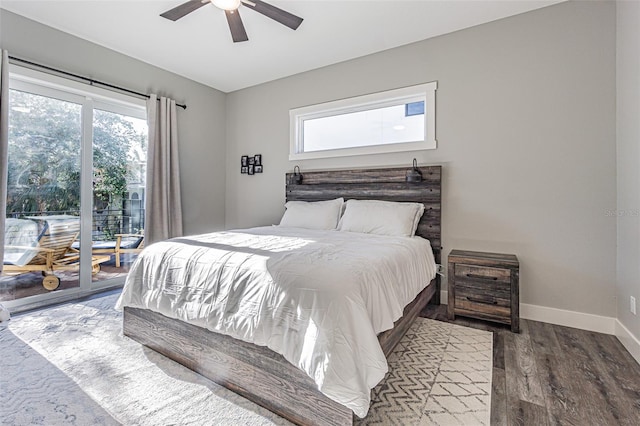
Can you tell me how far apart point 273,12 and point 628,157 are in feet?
9.50

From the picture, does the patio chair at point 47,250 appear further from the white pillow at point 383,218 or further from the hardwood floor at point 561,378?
the hardwood floor at point 561,378

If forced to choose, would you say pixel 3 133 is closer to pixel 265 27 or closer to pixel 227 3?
pixel 227 3

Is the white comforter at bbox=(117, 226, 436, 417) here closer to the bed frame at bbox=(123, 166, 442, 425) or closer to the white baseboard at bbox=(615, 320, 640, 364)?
the bed frame at bbox=(123, 166, 442, 425)

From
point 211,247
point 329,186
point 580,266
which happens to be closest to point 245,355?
point 211,247

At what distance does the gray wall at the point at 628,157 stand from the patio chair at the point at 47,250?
503 centimetres

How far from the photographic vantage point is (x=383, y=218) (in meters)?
3.03

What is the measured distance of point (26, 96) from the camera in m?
3.02

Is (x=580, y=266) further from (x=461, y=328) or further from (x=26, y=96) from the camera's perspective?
(x=26, y=96)

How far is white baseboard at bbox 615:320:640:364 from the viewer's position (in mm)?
2053

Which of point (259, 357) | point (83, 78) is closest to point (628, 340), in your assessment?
point (259, 357)

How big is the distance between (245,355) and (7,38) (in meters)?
3.63

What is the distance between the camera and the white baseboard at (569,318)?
8.16 ft

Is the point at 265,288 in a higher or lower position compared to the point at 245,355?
higher

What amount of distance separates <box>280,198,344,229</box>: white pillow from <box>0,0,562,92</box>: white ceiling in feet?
5.89
